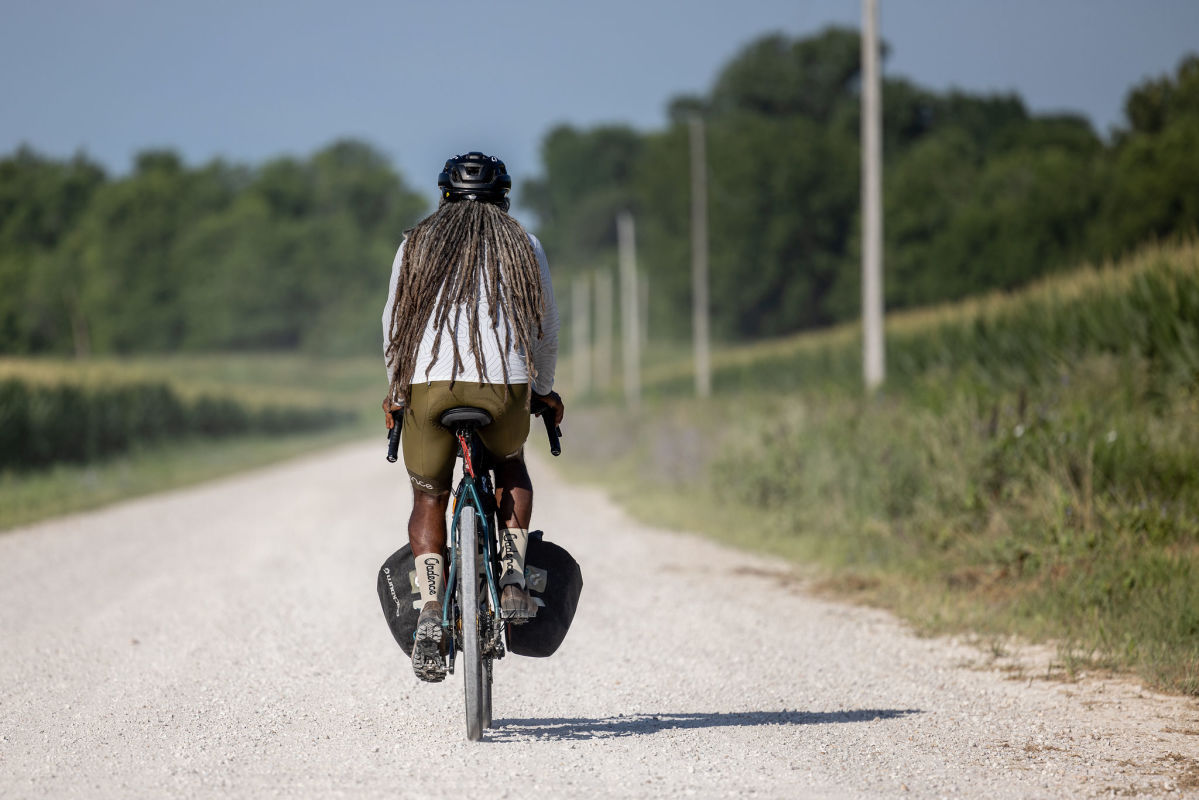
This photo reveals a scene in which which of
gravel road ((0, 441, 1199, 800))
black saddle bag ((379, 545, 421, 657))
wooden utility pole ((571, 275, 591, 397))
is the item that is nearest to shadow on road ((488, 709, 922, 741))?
gravel road ((0, 441, 1199, 800))

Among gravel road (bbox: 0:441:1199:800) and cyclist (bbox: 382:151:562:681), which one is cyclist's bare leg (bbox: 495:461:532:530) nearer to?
cyclist (bbox: 382:151:562:681)

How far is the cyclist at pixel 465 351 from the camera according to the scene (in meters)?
4.76

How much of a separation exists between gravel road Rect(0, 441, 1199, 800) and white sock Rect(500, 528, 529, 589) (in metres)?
0.65

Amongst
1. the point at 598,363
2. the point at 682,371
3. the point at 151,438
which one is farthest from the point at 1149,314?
the point at 598,363

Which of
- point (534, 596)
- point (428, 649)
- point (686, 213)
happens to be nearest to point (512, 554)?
point (534, 596)

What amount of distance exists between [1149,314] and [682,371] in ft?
142

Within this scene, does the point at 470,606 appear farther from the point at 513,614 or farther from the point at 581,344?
the point at 581,344

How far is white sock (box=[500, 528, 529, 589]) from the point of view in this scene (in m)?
4.98

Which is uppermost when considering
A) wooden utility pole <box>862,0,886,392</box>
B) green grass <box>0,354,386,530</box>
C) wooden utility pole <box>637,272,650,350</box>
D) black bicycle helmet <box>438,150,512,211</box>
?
wooden utility pole <box>637,272,650,350</box>

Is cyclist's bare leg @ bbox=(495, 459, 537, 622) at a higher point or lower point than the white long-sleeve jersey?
lower

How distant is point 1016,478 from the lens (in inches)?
396

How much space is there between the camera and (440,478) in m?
4.96

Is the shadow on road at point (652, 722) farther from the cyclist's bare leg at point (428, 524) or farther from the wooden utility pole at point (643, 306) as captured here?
the wooden utility pole at point (643, 306)

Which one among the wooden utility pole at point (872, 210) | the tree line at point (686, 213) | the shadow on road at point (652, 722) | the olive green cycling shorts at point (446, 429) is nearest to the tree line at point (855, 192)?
the tree line at point (686, 213)
